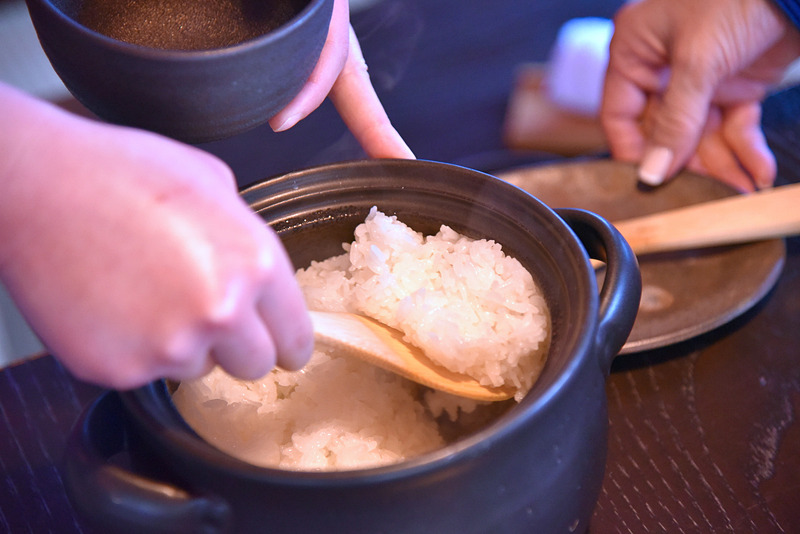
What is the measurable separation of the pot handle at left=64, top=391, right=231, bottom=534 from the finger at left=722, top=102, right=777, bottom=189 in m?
1.58

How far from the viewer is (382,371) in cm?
111

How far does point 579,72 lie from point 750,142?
103 cm

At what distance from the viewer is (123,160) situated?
612mm

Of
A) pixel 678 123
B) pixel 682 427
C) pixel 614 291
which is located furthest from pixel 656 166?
pixel 614 291

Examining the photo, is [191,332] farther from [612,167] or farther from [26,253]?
[612,167]

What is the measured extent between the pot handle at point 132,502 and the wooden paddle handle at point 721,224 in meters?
1.09

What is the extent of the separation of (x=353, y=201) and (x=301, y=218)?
0.29 ft

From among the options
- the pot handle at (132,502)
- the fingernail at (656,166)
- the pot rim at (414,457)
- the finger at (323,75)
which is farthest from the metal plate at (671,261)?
the pot handle at (132,502)

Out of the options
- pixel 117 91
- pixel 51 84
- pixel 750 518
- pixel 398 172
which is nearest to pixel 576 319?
pixel 398 172

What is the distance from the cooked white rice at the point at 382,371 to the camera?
940 mm

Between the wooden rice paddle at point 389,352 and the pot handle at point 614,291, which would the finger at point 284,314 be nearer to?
the wooden rice paddle at point 389,352

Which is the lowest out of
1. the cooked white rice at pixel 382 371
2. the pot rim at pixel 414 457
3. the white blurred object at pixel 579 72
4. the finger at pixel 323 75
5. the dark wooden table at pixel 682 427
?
the white blurred object at pixel 579 72

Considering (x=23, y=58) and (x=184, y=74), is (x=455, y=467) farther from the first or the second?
(x=23, y=58)

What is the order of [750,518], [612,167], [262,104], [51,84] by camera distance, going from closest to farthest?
[262,104]
[750,518]
[612,167]
[51,84]
